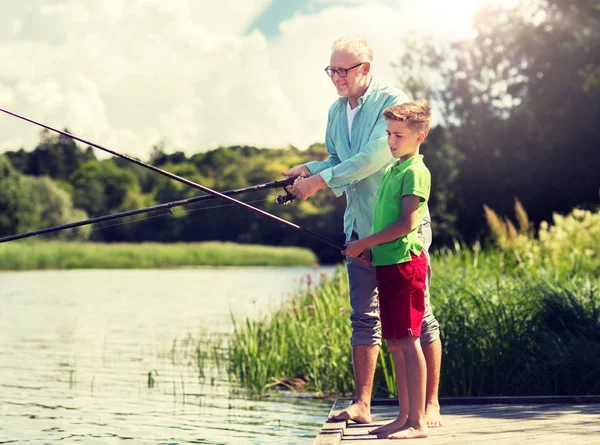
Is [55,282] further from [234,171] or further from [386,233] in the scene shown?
[234,171]

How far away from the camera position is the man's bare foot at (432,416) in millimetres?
4434

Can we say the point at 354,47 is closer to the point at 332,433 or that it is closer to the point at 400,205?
the point at 400,205

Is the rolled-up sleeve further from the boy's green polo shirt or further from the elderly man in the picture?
the boy's green polo shirt

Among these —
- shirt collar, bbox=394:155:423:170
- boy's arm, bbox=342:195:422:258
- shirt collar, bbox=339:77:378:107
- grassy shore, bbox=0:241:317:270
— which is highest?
grassy shore, bbox=0:241:317:270

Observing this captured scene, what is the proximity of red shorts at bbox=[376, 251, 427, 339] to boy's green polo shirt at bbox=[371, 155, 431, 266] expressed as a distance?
4 cm

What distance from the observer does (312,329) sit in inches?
337

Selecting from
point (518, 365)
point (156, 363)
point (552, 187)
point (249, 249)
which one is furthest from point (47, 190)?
point (518, 365)

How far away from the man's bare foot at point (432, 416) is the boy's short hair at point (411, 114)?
52.6 inches

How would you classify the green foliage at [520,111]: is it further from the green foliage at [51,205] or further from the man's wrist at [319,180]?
the green foliage at [51,205]

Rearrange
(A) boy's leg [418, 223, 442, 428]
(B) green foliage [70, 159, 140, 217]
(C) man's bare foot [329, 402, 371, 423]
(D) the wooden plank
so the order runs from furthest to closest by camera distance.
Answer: (B) green foliage [70, 159, 140, 217]
(C) man's bare foot [329, 402, 371, 423]
(A) boy's leg [418, 223, 442, 428]
(D) the wooden plank

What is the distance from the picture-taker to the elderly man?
172 inches

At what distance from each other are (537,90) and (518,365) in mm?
26195

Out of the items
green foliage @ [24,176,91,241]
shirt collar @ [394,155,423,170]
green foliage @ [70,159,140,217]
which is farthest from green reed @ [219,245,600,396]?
green foliage @ [70,159,140,217]

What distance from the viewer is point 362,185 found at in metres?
4.53
